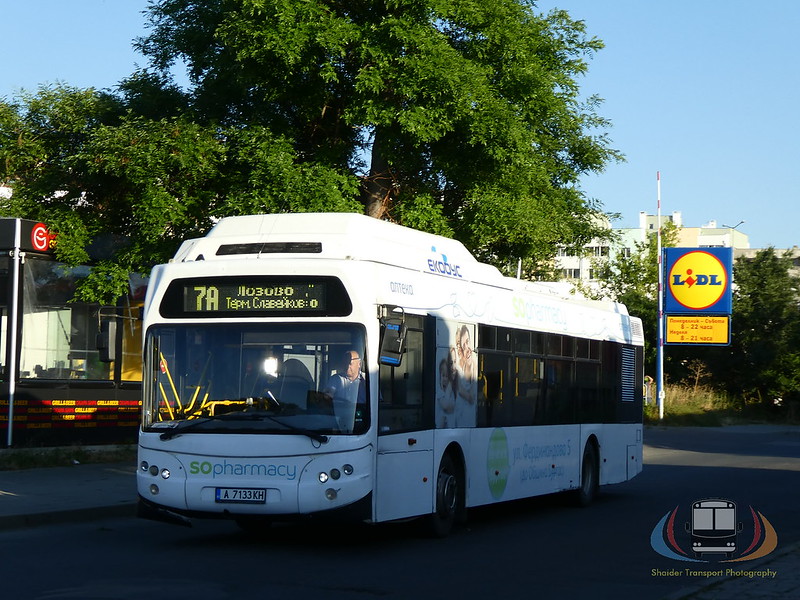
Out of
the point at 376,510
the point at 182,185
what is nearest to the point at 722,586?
the point at 376,510

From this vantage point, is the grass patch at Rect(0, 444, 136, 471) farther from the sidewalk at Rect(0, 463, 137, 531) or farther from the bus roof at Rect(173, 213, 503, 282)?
the bus roof at Rect(173, 213, 503, 282)

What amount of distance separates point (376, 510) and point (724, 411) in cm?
4548

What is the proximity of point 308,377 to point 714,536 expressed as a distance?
4.55 metres

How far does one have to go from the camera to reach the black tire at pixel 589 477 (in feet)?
57.4

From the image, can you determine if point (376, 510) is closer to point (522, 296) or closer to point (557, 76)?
point (522, 296)

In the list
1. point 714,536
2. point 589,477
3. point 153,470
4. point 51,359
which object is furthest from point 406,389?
point 51,359

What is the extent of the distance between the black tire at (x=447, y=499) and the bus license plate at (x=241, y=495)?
225 centimetres

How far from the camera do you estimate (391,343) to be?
11469 mm

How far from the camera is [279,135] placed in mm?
22156

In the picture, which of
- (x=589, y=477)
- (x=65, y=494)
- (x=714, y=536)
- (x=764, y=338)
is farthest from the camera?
(x=764, y=338)

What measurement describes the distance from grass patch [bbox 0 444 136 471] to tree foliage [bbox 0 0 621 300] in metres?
2.78

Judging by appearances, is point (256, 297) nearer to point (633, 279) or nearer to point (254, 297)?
point (254, 297)

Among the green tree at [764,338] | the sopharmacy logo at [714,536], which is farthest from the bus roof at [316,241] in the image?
the green tree at [764,338]

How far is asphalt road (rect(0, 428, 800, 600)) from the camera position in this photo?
9.32 m
